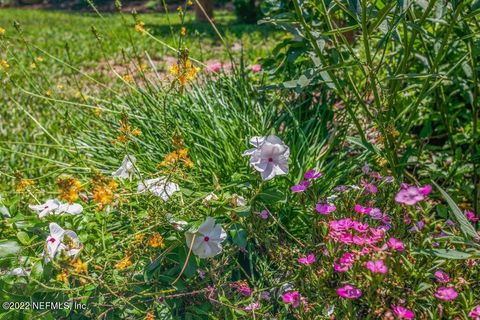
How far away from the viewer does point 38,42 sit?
30.0ft

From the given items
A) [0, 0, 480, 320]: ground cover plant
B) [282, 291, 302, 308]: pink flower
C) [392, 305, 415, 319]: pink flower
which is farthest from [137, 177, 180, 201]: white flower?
[392, 305, 415, 319]: pink flower

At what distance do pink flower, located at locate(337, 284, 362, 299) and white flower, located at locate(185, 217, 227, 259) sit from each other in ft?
1.42

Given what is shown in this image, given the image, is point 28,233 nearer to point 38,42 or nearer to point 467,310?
point 467,310

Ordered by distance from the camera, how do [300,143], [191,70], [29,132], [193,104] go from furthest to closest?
[29,132], [193,104], [300,143], [191,70]

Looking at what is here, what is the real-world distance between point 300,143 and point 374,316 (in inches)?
49.0

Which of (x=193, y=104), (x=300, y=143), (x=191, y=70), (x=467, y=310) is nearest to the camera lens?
(x=467, y=310)

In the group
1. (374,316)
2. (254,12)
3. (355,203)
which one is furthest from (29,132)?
(254,12)

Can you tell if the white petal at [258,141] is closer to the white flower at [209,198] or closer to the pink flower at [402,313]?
the white flower at [209,198]

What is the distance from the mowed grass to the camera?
269 cm

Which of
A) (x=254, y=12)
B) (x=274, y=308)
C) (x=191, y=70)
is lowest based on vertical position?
(x=254, y=12)

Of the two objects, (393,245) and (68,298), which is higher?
(393,245)

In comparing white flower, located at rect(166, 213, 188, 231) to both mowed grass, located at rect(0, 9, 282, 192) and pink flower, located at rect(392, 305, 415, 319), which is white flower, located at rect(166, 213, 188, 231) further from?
pink flower, located at rect(392, 305, 415, 319)

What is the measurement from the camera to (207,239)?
177cm

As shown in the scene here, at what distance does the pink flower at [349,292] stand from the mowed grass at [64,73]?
91 cm
